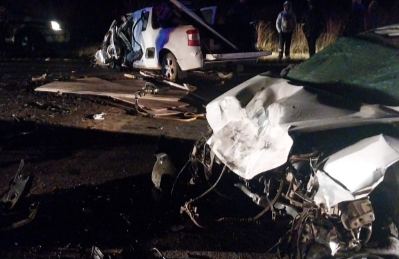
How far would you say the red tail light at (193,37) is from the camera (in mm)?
9539

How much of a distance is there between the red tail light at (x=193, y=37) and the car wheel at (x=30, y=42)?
29.5 feet

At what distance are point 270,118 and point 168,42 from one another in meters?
7.15

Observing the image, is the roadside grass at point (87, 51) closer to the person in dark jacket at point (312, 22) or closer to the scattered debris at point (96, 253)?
the person in dark jacket at point (312, 22)

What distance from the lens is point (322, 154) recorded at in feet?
10.4

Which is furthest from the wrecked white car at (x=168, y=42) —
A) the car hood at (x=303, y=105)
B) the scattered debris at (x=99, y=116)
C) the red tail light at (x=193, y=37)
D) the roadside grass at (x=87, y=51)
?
the roadside grass at (x=87, y=51)

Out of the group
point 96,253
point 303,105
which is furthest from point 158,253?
point 303,105

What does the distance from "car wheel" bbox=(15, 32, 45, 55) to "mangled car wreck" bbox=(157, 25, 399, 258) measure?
14.3 metres

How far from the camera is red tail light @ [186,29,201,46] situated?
9539mm

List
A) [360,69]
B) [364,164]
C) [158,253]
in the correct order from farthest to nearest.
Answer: [360,69] < [158,253] < [364,164]

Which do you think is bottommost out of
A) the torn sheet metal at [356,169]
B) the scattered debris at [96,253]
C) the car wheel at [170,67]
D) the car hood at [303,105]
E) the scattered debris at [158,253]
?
the scattered debris at [158,253]

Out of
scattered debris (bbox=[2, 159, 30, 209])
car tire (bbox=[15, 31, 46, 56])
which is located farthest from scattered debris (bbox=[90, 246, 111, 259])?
car tire (bbox=[15, 31, 46, 56])

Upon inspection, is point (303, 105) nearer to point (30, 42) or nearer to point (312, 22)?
point (312, 22)

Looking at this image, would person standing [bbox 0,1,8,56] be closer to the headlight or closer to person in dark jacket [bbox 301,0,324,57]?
the headlight

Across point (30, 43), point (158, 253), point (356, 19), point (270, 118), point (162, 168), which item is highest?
point (356, 19)
